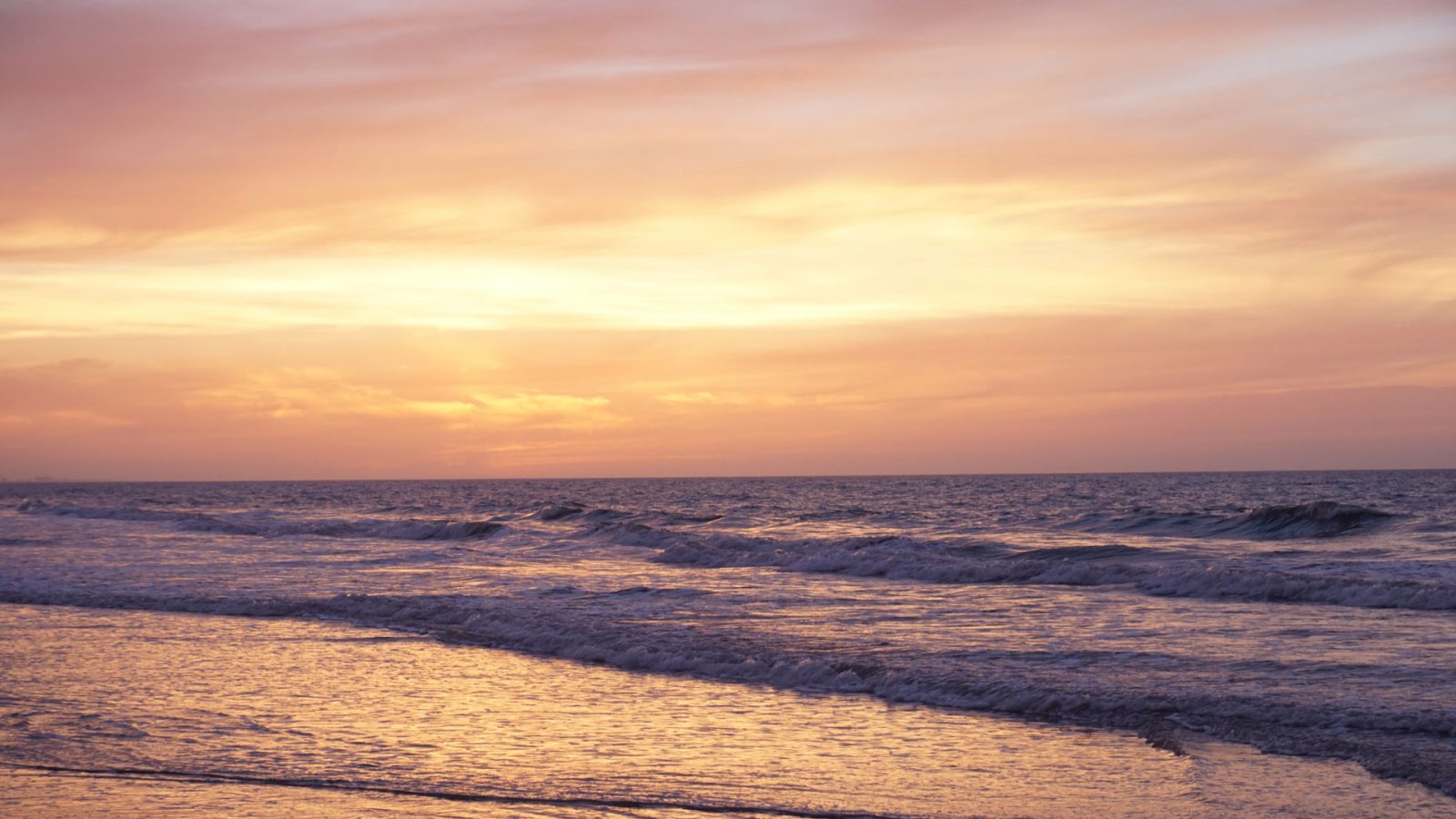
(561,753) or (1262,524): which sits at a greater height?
(1262,524)

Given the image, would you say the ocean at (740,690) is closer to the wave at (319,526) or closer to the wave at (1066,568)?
the wave at (1066,568)

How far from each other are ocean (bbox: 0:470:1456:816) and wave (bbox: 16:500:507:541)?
785 inches

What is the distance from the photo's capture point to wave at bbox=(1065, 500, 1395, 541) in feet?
132

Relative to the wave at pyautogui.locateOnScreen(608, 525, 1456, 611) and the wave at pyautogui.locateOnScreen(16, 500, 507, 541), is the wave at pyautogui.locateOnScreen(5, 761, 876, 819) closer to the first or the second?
the wave at pyautogui.locateOnScreen(608, 525, 1456, 611)

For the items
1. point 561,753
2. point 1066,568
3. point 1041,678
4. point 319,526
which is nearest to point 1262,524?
point 1066,568

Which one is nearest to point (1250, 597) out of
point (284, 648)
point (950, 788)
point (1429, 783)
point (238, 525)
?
point (1429, 783)

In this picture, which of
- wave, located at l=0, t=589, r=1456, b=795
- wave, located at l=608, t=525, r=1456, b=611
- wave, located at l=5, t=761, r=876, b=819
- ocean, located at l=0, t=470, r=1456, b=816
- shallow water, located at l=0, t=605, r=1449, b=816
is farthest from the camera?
wave, located at l=608, t=525, r=1456, b=611

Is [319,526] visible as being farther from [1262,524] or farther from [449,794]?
[449,794]

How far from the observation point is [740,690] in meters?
13.2

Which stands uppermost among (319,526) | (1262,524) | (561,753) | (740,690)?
(1262,524)

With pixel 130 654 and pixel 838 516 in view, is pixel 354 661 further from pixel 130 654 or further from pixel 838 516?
pixel 838 516

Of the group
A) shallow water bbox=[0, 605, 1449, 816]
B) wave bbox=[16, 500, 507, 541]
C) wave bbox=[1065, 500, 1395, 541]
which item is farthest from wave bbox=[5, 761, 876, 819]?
wave bbox=[16, 500, 507, 541]

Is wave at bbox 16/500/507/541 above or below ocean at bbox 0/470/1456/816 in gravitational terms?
below

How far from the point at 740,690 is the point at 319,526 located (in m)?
45.5
